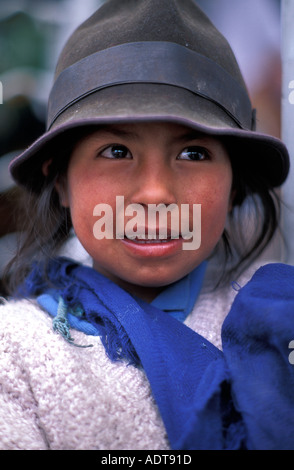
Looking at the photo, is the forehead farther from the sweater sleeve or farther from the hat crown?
the sweater sleeve

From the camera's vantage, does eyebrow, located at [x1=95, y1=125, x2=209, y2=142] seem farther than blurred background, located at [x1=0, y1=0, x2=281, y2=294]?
No

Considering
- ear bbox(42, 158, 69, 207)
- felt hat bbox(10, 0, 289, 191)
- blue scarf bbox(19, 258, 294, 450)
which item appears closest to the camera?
blue scarf bbox(19, 258, 294, 450)

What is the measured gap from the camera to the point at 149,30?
2.82 feet

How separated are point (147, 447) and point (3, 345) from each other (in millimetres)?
320

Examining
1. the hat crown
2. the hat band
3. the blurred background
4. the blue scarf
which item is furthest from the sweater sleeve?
the blurred background

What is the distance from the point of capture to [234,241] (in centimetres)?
133

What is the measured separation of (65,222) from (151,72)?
49 cm

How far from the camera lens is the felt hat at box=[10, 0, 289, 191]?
2.60ft

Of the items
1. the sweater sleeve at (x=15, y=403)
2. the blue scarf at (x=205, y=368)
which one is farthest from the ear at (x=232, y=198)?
the sweater sleeve at (x=15, y=403)

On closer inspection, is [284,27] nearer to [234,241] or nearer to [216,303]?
[234,241]

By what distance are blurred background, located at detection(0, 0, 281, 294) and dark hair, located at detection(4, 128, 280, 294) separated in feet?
1.19

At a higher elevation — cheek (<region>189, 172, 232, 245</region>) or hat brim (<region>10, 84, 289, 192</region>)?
hat brim (<region>10, 84, 289, 192</region>)

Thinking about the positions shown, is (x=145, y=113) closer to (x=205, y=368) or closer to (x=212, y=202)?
(x=212, y=202)

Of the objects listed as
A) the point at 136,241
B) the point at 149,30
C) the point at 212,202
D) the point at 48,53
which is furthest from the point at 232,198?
the point at 48,53
